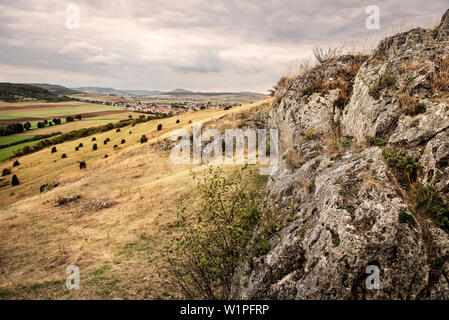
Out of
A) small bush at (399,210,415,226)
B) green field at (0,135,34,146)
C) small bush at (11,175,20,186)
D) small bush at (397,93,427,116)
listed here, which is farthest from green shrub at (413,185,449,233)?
green field at (0,135,34,146)

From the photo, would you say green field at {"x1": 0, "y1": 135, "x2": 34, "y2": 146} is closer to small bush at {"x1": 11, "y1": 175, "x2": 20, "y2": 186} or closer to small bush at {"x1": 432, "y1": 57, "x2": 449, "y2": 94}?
small bush at {"x1": 11, "y1": 175, "x2": 20, "y2": 186}

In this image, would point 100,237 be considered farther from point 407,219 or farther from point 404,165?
point 404,165

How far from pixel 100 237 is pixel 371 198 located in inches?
556

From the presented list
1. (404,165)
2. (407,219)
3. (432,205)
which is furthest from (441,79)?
(407,219)

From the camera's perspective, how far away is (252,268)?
5988mm

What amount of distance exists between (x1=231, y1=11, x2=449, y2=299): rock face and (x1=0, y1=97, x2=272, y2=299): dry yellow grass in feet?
12.6

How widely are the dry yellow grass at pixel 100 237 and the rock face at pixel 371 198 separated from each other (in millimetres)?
Result: 3853

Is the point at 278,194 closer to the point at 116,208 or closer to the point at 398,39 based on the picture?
the point at 398,39

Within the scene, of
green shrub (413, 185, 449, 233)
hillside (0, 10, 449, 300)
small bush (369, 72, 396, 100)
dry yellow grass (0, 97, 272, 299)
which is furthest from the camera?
→ dry yellow grass (0, 97, 272, 299)

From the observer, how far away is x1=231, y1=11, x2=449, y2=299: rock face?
389 centimetres

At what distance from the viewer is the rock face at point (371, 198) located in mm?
3895

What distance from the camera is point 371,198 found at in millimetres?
4504

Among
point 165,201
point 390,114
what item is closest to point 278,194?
point 390,114

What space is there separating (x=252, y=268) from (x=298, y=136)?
23.1 feet
